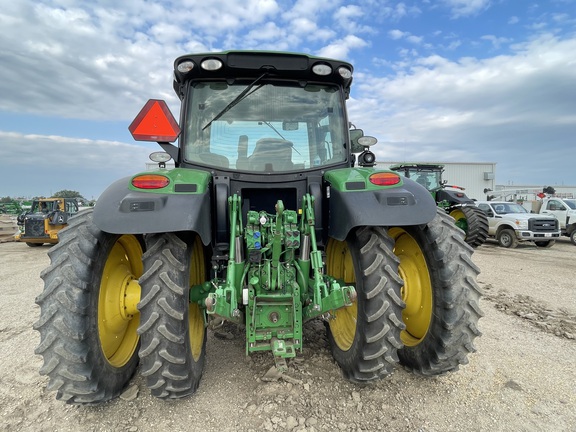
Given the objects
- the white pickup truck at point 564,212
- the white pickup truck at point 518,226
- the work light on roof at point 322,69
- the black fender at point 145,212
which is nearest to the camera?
the black fender at point 145,212

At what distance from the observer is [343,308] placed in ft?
9.55

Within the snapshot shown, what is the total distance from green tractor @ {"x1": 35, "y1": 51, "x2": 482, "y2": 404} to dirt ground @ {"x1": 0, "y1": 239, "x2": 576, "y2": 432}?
0.19 metres

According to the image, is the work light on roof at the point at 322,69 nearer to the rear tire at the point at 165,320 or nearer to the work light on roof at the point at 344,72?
the work light on roof at the point at 344,72

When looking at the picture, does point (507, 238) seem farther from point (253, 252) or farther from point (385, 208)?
point (253, 252)

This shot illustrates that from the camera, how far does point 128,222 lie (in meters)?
2.05

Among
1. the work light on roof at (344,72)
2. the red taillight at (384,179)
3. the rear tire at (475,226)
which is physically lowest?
the rear tire at (475,226)

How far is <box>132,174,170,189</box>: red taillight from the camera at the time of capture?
2232mm

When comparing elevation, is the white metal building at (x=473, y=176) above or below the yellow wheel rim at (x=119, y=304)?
above

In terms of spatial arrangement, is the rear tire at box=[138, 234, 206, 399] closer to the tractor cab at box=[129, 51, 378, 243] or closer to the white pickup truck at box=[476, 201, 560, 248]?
the tractor cab at box=[129, 51, 378, 243]

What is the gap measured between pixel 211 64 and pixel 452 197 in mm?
10735

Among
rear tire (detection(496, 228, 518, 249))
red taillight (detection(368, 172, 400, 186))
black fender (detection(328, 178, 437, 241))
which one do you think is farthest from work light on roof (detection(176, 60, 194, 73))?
rear tire (detection(496, 228, 518, 249))

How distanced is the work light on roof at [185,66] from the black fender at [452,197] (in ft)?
35.3

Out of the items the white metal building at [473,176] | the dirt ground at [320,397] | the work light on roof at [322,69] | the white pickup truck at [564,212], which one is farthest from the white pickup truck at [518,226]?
the white metal building at [473,176]

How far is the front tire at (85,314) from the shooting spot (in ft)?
6.72
